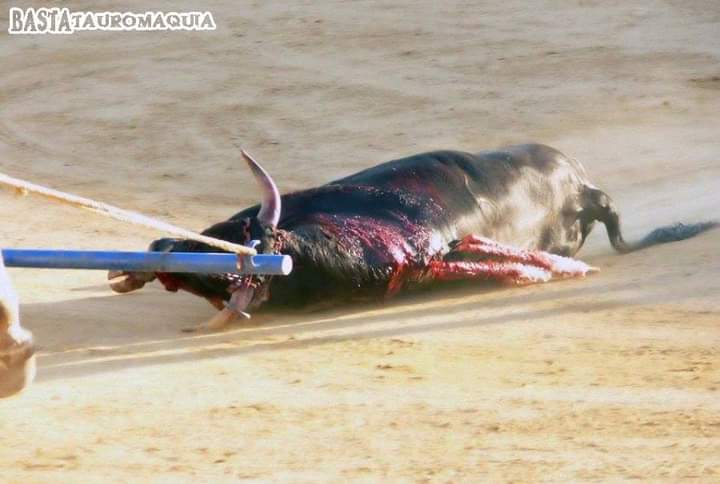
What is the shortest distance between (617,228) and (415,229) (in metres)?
1.70

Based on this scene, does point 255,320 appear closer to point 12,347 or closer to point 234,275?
point 234,275

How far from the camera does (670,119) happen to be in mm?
12867

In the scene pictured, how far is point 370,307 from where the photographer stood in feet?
25.0

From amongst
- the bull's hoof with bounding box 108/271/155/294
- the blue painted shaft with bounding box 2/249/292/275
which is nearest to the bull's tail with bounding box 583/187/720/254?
the bull's hoof with bounding box 108/271/155/294

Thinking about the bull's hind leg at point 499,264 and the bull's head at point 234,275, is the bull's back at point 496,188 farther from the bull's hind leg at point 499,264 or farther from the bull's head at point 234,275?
the bull's head at point 234,275

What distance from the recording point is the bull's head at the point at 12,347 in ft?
14.5

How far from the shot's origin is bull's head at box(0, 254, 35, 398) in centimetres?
441

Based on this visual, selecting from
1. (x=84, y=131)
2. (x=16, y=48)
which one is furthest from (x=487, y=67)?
(x=16, y=48)

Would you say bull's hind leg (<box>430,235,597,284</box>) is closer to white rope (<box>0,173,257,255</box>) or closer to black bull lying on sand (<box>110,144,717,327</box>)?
black bull lying on sand (<box>110,144,717,327</box>)

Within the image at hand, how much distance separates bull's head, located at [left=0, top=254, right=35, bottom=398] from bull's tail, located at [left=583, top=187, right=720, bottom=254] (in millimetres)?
4781

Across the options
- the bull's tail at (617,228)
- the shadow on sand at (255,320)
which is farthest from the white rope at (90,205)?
the bull's tail at (617,228)

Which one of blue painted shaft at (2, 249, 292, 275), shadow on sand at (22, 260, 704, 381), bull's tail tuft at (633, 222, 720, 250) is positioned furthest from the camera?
bull's tail tuft at (633, 222, 720, 250)

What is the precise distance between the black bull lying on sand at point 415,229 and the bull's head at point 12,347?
2.52 m

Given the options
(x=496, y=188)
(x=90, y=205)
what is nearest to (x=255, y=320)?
(x=496, y=188)
